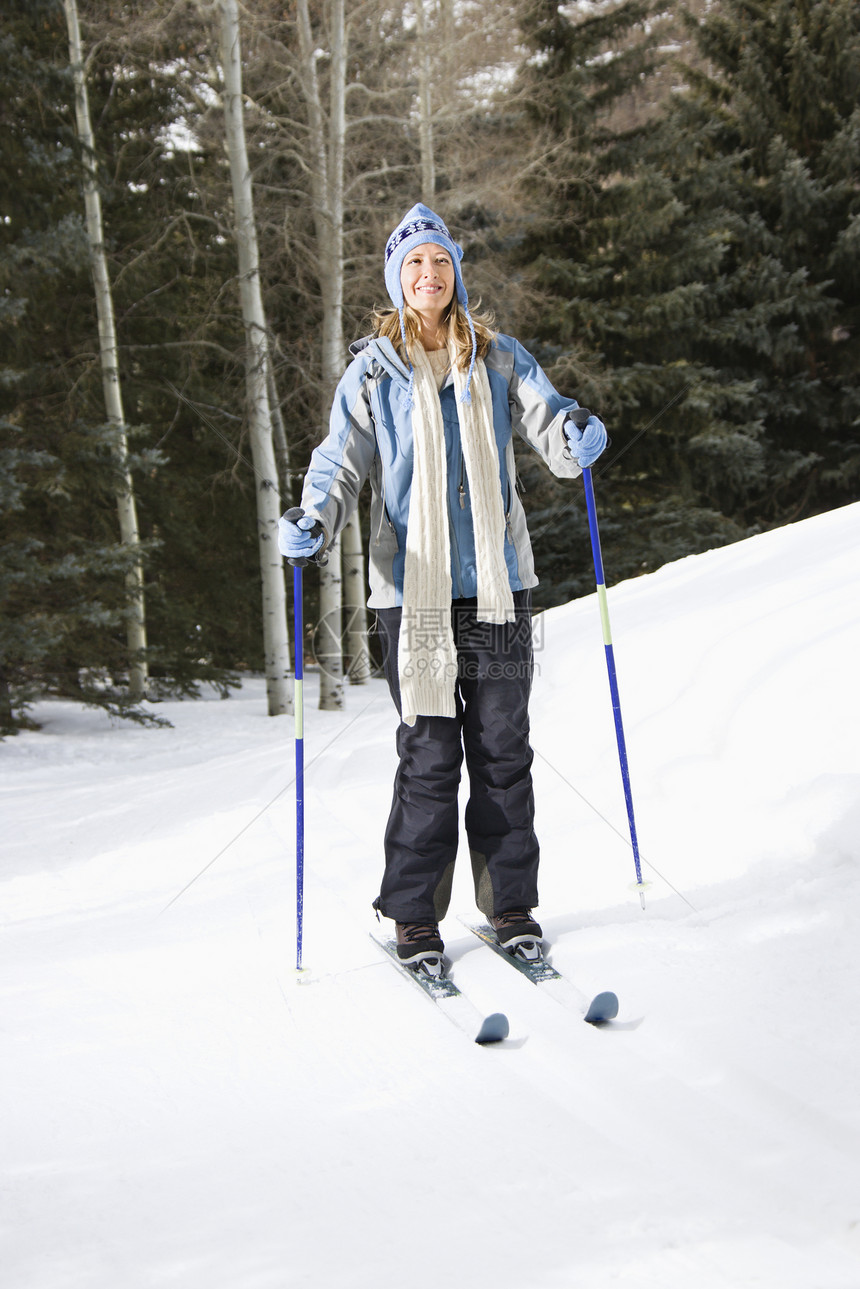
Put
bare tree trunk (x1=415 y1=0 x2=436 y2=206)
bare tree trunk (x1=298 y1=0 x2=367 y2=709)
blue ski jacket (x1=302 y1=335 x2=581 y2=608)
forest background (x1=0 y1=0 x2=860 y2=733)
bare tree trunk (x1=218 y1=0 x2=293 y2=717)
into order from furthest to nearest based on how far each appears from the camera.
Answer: bare tree trunk (x1=415 y1=0 x2=436 y2=206), bare tree trunk (x1=298 y1=0 x2=367 y2=709), bare tree trunk (x1=218 y1=0 x2=293 y2=717), forest background (x1=0 y1=0 x2=860 y2=733), blue ski jacket (x1=302 y1=335 x2=581 y2=608)

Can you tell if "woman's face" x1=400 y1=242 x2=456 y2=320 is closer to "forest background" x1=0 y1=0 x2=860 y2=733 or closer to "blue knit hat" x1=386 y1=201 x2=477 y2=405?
"blue knit hat" x1=386 y1=201 x2=477 y2=405

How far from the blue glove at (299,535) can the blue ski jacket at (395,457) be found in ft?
0.14

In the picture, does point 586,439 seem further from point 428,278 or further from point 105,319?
point 105,319

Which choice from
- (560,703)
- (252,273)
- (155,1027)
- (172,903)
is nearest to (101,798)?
(172,903)

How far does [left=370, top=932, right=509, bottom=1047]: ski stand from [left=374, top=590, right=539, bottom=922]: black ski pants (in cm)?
14

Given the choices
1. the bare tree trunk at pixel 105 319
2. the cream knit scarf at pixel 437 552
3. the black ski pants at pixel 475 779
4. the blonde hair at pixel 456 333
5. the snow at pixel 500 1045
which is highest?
the bare tree trunk at pixel 105 319

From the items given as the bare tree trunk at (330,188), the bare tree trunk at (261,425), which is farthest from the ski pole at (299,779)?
the bare tree trunk at (330,188)

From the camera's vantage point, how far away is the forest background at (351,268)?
7.98 m

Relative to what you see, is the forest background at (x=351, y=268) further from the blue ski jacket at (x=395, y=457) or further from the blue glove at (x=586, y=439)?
the blue glove at (x=586, y=439)

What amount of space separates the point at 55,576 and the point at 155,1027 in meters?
5.74

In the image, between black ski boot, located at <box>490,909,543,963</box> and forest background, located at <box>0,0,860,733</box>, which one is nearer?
black ski boot, located at <box>490,909,543,963</box>

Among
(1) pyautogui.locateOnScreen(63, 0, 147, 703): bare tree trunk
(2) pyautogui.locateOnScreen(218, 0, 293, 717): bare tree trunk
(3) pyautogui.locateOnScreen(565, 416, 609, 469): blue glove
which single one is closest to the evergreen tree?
(2) pyautogui.locateOnScreen(218, 0, 293, 717): bare tree trunk

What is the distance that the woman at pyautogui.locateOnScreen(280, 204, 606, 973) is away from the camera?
93.4 inches

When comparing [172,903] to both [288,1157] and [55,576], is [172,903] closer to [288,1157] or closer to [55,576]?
[288,1157]
